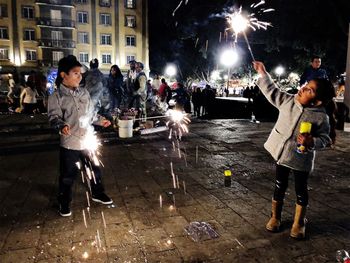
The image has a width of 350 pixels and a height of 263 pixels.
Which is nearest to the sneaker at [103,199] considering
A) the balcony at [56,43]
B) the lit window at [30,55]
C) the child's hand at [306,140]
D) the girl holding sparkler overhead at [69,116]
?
the girl holding sparkler overhead at [69,116]

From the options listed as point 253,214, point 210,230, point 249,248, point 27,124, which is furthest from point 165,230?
point 27,124

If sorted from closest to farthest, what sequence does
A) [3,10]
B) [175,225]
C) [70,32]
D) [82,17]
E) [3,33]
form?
[175,225], [3,10], [3,33], [70,32], [82,17]

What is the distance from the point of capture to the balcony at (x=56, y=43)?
46.3 meters

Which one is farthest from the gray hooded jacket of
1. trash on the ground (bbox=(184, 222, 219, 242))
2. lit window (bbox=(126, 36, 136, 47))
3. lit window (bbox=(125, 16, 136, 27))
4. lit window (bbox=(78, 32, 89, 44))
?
lit window (bbox=(125, 16, 136, 27))

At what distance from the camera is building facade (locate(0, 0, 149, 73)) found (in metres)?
Answer: 44.8

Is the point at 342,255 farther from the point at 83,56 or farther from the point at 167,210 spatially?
the point at 83,56

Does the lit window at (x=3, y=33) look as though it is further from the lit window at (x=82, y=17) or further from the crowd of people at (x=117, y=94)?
the crowd of people at (x=117, y=94)

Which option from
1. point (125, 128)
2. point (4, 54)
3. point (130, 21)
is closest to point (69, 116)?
point (125, 128)

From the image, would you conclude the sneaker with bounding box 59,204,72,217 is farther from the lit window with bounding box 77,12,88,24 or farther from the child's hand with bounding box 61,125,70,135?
the lit window with bounding box 77,12,88,24

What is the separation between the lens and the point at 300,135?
11.2ft

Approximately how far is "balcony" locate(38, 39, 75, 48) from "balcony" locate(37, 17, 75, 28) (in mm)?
2119

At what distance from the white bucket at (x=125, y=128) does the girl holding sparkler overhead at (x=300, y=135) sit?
249 inches

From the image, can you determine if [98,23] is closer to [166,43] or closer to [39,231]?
[166,43]

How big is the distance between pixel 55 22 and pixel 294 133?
4940 centimetres
